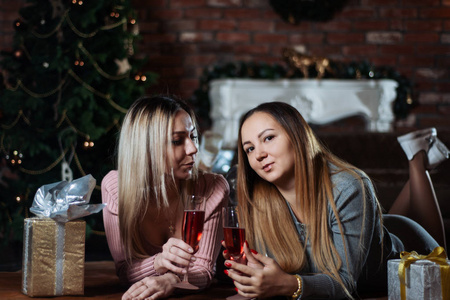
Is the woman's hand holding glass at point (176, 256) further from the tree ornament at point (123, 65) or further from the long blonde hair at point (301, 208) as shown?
the tree ornament at point (123, 65)

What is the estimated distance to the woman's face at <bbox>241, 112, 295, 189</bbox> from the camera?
66.9 inches

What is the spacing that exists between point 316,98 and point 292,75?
→ 1.12ft

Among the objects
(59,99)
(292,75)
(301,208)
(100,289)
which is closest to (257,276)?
(301,208)

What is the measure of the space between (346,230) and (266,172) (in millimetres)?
302

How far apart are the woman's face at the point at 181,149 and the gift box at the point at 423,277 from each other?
0.72 m

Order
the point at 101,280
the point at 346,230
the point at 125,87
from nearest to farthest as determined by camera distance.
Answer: the point at 346,230
the point at 101,280
the point at 125,87

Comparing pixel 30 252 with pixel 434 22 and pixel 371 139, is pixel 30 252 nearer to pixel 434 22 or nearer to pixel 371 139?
pixel 371 139

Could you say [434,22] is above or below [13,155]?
above

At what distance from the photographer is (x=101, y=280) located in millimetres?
2033

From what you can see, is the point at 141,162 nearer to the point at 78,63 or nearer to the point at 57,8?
the point at 78,63

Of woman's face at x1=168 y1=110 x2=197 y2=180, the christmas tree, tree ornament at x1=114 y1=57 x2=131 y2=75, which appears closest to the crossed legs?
woman's face at x1=168 y1=110 x2=197 y2=180

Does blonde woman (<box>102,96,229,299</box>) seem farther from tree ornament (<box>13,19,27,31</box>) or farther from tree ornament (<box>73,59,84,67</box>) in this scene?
tree ornament (<box>13,19,27,31</box>)

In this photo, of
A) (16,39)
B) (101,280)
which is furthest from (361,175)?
(16,39)

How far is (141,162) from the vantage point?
181cm
